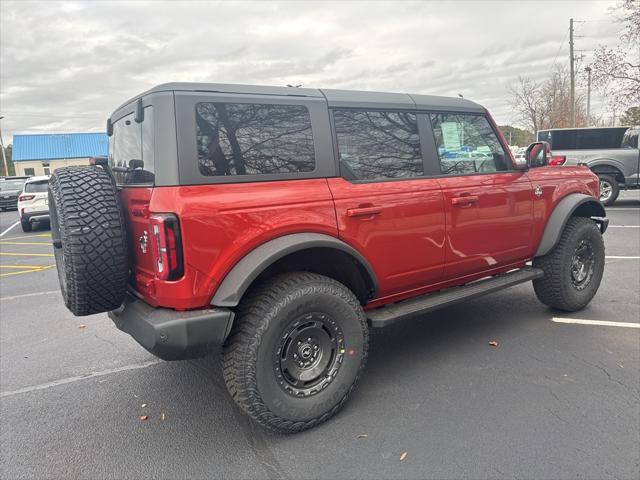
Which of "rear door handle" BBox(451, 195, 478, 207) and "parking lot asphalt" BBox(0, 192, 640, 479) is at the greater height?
"rear door handle" BBox(451, 195, 478, 207)

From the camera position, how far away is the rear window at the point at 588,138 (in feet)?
42.9

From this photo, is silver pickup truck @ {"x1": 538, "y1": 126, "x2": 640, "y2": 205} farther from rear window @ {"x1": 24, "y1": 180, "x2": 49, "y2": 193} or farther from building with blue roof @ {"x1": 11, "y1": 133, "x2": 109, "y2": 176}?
building with blue roof @ {"x1": 11, "y1": 133, "x2": 109, "y2": 176}

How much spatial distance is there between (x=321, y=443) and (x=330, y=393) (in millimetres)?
303

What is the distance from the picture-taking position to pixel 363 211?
3029 millimetres

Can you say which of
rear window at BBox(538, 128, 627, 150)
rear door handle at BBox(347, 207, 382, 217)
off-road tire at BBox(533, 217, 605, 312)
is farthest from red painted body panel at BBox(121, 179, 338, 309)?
rear window at BBox(538, 128, 627, 150)

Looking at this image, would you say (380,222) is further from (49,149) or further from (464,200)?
(49,149)

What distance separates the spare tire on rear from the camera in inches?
100

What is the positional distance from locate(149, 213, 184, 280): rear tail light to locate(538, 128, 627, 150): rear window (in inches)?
546

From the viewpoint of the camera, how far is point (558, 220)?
14.0 ft

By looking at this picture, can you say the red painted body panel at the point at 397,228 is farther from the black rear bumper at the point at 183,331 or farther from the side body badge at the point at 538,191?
the side body badge at the point at 538,191

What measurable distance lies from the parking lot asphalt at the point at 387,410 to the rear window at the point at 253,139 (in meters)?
1.61

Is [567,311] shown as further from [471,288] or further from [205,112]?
[205,112]

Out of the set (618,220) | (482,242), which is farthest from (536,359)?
(618,220)

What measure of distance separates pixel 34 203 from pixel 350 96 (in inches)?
538
